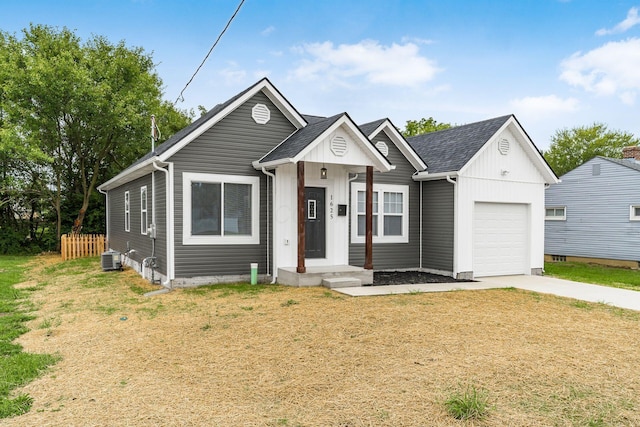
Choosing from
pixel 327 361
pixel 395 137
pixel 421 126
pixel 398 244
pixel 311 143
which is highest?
pixel 421 126

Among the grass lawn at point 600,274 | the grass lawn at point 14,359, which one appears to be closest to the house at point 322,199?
the grass lawn at point 600,274

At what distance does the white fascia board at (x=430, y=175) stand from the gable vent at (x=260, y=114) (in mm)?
4647

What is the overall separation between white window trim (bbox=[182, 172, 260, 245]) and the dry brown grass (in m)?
1.94

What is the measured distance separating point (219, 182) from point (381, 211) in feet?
15.6

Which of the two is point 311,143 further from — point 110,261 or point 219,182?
point 110,261

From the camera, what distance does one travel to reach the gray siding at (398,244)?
13.1m

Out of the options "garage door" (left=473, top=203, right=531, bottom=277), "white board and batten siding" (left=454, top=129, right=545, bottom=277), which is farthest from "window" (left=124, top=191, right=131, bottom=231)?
"garage door" (left=473, top=203, right=531, bottom=277)

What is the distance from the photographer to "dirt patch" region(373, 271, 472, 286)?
11.4 m

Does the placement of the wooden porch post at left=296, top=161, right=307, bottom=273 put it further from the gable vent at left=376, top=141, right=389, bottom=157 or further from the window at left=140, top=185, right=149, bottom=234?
the window at left=140, top=185, right=149, bottom=234

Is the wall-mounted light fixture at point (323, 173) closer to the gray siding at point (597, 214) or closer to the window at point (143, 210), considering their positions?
the window at point (143, 210)

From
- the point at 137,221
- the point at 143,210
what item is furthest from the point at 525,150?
the point at 137,221

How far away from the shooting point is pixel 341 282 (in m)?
10.3

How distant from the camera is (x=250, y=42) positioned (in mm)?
12836

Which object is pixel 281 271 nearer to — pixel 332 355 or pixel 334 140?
pixel 334 140
